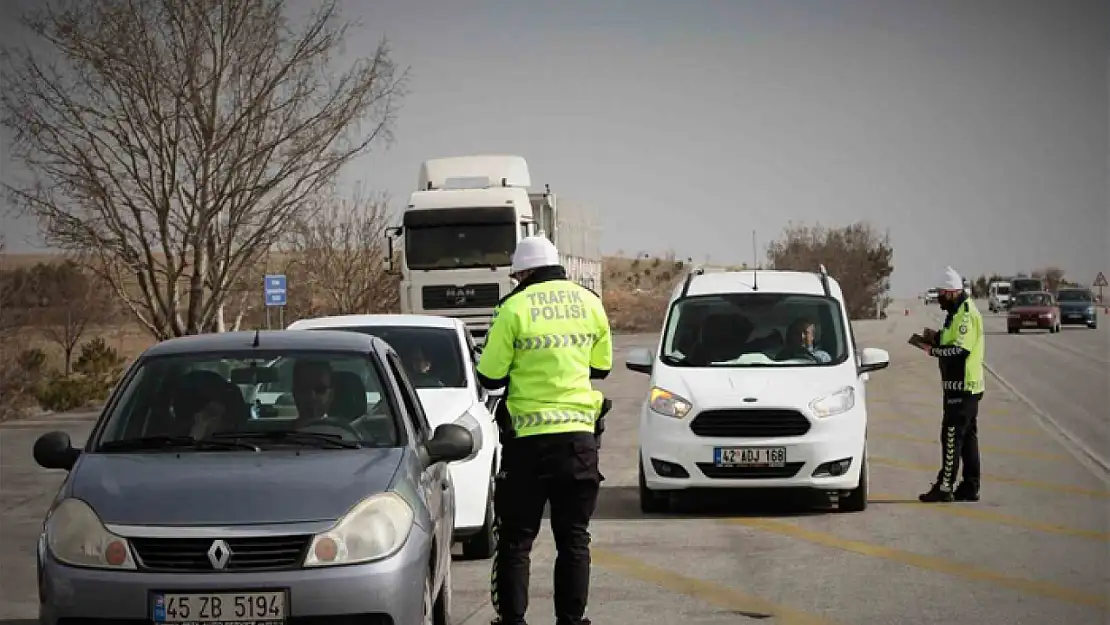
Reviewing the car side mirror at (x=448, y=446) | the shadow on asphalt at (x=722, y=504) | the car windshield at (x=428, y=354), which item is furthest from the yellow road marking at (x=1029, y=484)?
the car side mirror at (x=448, y=446)

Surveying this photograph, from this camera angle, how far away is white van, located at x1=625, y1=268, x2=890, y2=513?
1422 cm

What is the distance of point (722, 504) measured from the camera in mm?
15344

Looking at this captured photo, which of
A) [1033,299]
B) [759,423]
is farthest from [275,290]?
[1033,299]

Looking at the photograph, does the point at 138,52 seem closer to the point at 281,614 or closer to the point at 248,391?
the point at 248,391

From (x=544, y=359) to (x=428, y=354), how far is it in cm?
488

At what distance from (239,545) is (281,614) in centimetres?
31

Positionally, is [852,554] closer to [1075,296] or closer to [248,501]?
[248,501]

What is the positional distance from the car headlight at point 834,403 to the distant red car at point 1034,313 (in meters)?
53.3

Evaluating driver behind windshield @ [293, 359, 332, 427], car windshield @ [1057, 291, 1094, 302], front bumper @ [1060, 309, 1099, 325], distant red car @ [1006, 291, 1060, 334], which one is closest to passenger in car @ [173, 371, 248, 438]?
driver behind windshield @ [293, 359, 332, 427]

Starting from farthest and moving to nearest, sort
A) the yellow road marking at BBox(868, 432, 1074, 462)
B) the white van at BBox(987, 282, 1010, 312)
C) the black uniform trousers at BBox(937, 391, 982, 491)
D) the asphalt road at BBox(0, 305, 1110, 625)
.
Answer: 1. the white van at BBox(987, 282, 1010, 312)
2. the yellow road marking at BBox(868, 432, 1074, 462)
3. the black uniform trousers at BBox(937, 391, 982, 491)
4. the asphalt road at BBox(0, 305, 1110, 625)

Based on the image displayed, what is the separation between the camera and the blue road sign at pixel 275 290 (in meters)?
37.2

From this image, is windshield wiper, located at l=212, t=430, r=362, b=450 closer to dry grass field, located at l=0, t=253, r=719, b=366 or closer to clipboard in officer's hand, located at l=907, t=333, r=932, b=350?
clipboard in officer's hand, located at l=907, t=333, r=932, b=350

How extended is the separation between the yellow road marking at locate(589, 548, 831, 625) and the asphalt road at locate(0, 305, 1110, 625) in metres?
0.02

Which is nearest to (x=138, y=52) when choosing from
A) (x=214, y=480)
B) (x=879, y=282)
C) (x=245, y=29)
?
(x=245, y=29)
